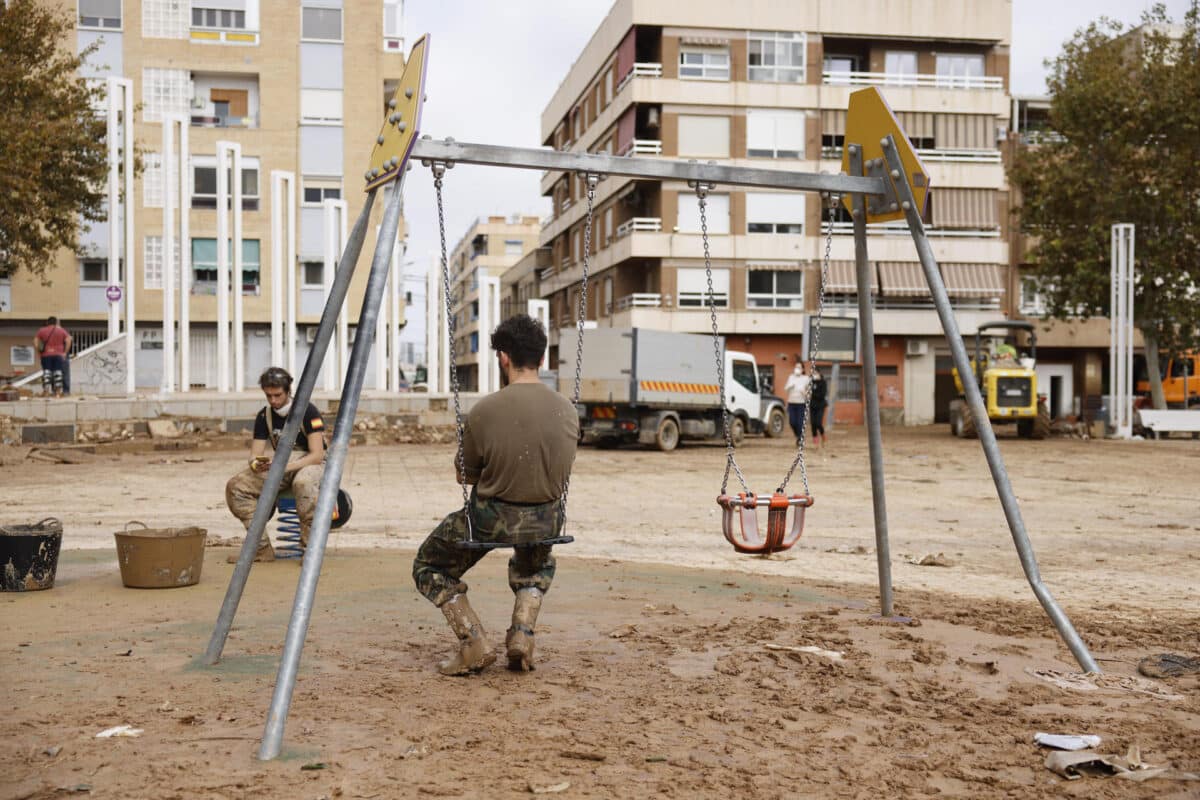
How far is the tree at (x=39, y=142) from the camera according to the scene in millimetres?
23625

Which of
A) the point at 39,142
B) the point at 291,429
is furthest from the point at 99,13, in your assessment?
the point at 291,429

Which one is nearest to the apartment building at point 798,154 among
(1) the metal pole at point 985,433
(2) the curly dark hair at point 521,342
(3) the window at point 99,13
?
(3) the window at point 99,13

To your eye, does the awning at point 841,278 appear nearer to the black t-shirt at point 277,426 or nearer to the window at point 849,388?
the window at point 849,388

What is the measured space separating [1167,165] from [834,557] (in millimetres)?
33799

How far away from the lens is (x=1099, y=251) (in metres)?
40.2

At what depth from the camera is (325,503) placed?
516 cm

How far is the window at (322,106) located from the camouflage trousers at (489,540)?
41034 mm

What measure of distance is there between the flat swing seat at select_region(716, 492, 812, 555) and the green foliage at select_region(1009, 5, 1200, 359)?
35.9 meters

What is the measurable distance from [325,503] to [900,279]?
147ft

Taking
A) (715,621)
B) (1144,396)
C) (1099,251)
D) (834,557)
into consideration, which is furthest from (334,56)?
(715,621)

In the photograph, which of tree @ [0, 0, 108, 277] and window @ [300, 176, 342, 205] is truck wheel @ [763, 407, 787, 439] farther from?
window @ [300, 176, 342, 205]

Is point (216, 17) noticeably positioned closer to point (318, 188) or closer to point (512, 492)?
Answer: point (318, 188)

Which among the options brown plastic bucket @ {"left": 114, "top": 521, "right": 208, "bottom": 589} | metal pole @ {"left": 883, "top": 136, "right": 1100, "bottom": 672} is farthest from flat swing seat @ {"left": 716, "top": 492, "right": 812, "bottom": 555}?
brown plastic bucket @ {"left": 114, "top": 521, "right": 208, "bottom": 589}

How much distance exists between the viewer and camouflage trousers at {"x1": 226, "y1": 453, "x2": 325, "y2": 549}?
9.44 m
